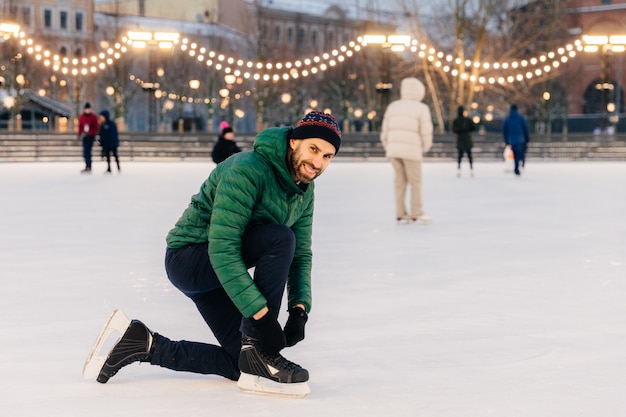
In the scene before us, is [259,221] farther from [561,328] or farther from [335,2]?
[335,2]

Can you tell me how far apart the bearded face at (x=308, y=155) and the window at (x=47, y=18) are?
2654 inches

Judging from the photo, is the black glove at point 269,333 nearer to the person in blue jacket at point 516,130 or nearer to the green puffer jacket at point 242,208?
the green puffer jacket at point 242,208

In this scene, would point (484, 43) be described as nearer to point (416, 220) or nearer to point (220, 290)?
point (416, 220)

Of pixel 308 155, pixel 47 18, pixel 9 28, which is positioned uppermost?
pixel 47 18

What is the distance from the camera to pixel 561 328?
505 cm

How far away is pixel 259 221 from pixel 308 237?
0.33m

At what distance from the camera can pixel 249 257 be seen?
11.8 ft

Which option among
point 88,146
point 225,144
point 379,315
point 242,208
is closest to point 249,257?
point 242,208

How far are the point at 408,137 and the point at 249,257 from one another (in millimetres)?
7176

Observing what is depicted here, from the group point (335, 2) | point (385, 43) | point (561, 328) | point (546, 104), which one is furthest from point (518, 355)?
point (335, 2)

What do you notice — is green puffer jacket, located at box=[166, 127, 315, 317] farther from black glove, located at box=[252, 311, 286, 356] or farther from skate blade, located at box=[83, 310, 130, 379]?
skate blade, located at box=[83, 310, 130, 379]

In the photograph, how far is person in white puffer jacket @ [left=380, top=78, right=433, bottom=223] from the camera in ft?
34.8

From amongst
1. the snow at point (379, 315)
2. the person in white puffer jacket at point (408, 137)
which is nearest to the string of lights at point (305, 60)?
the person in white puffer jacket at point (408, 137)

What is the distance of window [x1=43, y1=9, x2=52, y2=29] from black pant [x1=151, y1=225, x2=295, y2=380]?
67.1 metres
